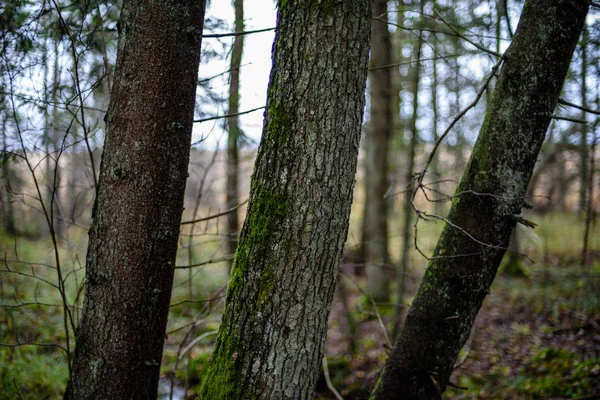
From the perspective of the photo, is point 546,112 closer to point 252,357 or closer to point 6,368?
point 252,357

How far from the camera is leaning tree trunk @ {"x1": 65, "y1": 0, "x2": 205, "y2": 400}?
234cm

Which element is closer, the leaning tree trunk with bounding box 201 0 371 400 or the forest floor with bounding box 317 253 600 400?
the leaning tree trunk with bounding box 201 0 371 400

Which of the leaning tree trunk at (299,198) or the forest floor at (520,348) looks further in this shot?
the forest floor at (520,348)

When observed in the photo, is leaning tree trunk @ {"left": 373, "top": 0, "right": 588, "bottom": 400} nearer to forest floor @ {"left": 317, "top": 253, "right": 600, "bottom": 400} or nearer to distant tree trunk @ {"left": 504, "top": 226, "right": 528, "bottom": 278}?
forest floor @ {"left": 317, "top": 253, "right": 600, "bottom": 400}

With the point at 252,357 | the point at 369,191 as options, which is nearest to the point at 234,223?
the point at 369,191

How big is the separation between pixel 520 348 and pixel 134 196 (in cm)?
601

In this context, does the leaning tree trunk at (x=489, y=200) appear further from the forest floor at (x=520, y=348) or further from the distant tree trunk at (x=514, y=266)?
the distant tree trunk at (x=514, y=266)

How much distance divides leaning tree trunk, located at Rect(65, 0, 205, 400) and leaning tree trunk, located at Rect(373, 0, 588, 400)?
1.91 m

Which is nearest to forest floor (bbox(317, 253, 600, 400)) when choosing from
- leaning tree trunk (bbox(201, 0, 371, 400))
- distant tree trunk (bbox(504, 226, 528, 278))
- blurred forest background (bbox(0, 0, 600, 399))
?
blurred forest background (bbox(0, 0, 600, 399))

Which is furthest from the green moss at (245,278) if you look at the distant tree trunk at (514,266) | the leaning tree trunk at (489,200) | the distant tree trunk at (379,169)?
the distant tree trunk at (514,266)

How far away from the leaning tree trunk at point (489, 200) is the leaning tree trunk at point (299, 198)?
3.82 ft

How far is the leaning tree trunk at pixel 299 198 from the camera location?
1881mm

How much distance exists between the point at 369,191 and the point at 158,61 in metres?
6.96

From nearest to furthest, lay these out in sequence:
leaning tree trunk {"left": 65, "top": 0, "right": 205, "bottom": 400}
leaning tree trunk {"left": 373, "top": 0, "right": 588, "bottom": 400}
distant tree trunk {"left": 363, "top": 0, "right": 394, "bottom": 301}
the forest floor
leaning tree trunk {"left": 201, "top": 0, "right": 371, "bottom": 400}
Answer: leaning tree trunk {"left": 201, "top": 0, "right": 371, "bottom": 400} < leaning tree trunk {"left": 65, "top": 0, "right": 205, "bottom": 400} < leaning tree trunk {"left": 373, "top": 0, "right": 588, "bottom": 400} < the forest floor < distant tree trunk {"left": 363, "top": 0, "right": 394, "bottom": 301}
